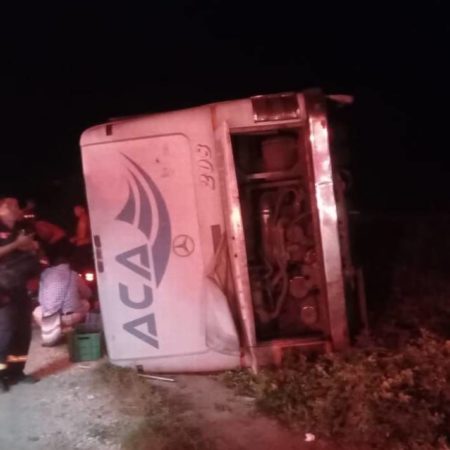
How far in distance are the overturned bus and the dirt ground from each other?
1.38 ft

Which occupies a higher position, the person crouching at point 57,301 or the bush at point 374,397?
the person crouching at point 57,301

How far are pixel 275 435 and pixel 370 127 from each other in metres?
20.4

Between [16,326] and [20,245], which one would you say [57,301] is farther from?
[20,245]

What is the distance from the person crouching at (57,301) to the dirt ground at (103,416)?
3.31 ft

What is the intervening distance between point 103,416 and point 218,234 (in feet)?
5.79

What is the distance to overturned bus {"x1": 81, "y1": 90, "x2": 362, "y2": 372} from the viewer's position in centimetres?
664

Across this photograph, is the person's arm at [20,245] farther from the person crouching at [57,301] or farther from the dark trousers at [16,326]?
the person crouching at [57,301]

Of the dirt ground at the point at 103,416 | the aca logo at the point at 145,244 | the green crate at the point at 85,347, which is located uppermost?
the aca logo at the point at 145,244

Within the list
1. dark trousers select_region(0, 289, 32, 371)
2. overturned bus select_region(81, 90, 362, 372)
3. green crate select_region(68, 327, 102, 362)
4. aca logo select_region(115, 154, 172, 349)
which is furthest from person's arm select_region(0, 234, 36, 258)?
green crate select_region(68, 327, 102, 362)

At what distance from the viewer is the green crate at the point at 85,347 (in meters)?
7.73

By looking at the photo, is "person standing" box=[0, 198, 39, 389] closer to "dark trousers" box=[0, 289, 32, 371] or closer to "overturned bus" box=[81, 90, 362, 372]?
"dark trousers" box=[0, 289, 32, 371]

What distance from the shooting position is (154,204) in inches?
273

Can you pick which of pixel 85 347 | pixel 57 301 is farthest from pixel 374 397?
pixel 57 301

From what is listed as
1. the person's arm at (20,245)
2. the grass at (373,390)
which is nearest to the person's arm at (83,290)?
the person's arm at (20,245)
